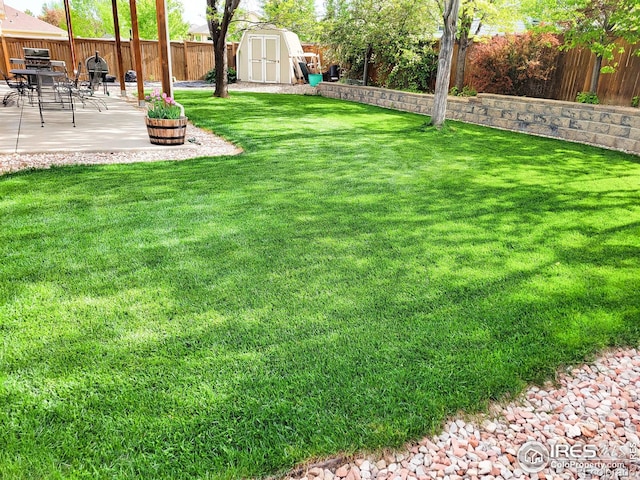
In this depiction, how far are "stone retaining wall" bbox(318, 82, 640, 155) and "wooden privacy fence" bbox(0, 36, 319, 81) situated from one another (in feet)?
45.1

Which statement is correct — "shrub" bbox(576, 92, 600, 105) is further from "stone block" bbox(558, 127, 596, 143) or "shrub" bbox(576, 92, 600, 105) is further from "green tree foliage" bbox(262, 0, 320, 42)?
"green tree foliage" bbox(262, 0, 320, 42)

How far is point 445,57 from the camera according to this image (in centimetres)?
829

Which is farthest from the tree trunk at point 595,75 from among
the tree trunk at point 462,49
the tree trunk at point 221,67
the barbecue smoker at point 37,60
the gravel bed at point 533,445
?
the barbecue smoker at point 37,60

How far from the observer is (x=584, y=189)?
5.11 meters

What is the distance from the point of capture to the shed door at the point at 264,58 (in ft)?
65.0

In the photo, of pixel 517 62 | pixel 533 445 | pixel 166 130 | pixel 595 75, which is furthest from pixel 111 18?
pixel 533 445

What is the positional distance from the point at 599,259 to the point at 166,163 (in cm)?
484

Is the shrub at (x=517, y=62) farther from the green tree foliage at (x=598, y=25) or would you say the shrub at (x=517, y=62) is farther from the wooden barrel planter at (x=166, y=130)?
the wooden barrel planter at (x=166, y=130)

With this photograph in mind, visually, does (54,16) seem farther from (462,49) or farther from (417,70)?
(462,49)

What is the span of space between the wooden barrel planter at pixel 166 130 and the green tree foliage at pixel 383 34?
7.49 meters

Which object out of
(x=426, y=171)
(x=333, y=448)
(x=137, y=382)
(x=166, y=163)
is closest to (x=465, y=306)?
(x=333, y=448)

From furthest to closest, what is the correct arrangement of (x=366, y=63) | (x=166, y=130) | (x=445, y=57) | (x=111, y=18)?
1. (x=111, y=18)
2. (x=366, y=63)
3. (x=445, y=57)
4. (x=166, y=130)

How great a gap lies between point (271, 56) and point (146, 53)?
240 inches

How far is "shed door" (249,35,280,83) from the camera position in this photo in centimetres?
1980
